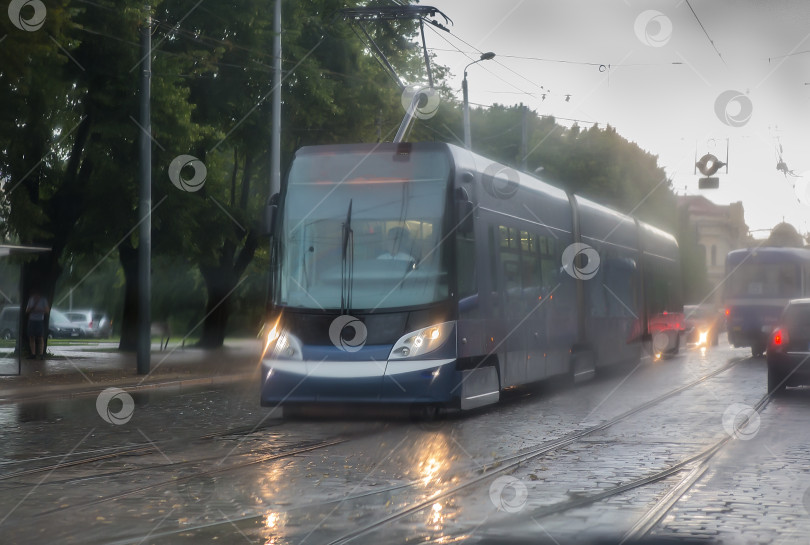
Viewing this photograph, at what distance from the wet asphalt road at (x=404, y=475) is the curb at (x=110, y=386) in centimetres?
240

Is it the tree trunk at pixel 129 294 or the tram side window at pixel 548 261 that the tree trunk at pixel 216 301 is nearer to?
the tree trunk at pixel 129 294

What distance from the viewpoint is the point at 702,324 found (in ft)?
160

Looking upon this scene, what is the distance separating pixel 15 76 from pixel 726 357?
22.2m

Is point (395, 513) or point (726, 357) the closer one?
point (395, 513)

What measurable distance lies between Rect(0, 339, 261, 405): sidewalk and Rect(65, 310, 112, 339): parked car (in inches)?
1309

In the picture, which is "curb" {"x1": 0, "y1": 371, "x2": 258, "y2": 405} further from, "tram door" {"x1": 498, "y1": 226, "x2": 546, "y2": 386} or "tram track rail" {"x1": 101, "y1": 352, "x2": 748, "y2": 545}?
"tram track rail" {"x1": 101, "y1": 352, "x2": 748, "y2": 545}

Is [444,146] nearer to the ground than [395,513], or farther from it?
farther from it

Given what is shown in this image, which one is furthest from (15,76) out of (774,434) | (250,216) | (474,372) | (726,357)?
(726,357)

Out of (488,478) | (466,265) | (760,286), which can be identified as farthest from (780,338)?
(760,286)

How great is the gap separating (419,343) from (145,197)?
38.4ft

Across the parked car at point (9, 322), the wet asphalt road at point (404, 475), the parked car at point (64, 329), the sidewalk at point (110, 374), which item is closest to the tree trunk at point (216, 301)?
the sidewalk at point (110, 374)

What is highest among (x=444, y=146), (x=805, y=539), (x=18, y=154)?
(x=18, y=154)

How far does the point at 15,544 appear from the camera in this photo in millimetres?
7109

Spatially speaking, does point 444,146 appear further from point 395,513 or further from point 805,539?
point 805,539
